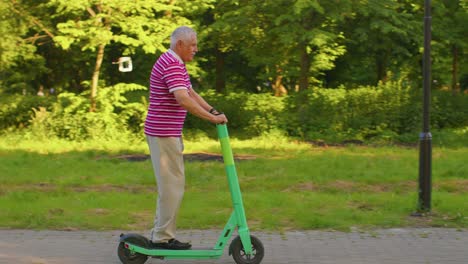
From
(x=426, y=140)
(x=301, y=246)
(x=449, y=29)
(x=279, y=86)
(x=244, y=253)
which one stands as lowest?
(x=301, y=246)

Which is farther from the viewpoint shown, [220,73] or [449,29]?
[220,73]

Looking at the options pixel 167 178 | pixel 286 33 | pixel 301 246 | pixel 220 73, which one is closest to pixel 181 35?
pixel 167 178

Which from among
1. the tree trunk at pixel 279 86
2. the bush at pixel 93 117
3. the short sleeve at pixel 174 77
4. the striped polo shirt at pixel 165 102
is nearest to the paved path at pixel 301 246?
the striped polo shirt at pixel 165 102

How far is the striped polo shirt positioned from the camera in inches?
219

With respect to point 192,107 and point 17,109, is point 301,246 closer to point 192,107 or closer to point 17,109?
point 192,107

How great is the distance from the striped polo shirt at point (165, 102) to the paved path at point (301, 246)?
1.19 metres

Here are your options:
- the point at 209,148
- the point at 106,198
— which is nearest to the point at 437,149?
the point at 209,148

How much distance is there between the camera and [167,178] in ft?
18.5

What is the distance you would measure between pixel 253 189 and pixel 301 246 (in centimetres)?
377

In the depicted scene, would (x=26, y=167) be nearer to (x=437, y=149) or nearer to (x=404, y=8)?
(x=437, y=149)

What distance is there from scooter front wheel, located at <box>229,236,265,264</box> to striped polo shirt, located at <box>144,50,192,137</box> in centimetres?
98

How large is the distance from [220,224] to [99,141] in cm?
1128

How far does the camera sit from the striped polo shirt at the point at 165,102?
18.3 ft

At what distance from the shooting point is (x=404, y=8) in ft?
70.7
